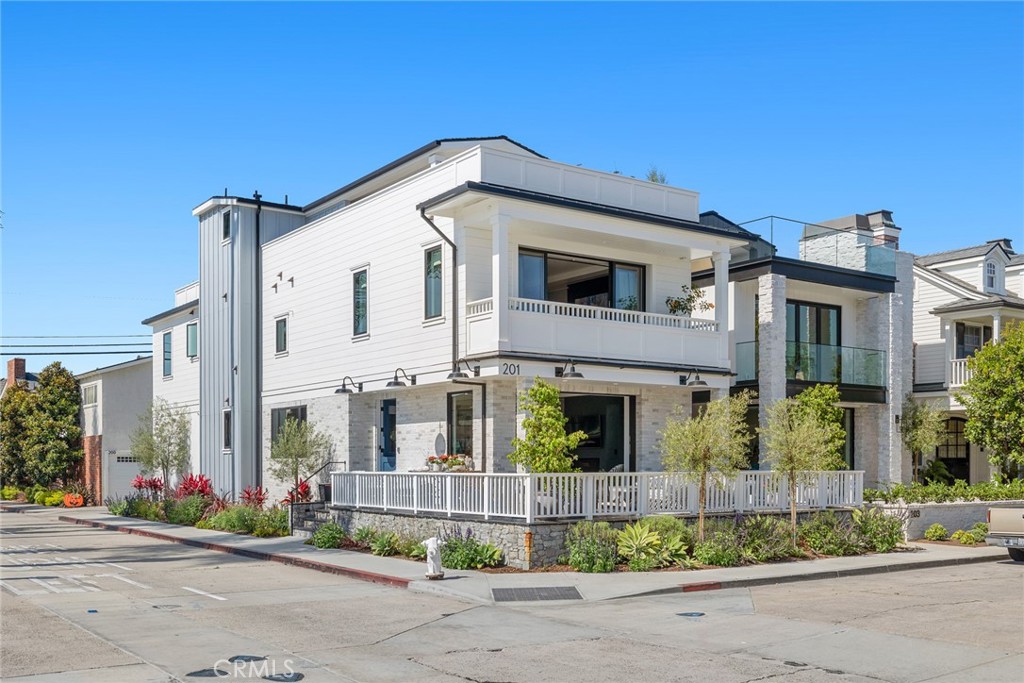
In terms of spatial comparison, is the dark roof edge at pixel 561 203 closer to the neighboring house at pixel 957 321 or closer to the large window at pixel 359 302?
the large window at pixel 359 302

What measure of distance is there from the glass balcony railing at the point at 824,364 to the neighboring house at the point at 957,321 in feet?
11.5

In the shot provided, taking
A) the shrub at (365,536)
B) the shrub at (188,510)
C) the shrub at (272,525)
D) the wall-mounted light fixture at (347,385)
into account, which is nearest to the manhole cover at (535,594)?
the shrub at (365,536)

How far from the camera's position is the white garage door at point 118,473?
41406 millimetres

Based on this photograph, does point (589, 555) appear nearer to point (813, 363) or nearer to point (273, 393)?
point (813, 363)

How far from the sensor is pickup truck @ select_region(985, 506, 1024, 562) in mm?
20406

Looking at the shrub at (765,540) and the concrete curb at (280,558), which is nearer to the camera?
the concrete curb at (280,558)

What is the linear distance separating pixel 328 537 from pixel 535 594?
26.5 feet

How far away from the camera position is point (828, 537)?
21.0 metres

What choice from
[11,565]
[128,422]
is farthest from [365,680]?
[128,422]

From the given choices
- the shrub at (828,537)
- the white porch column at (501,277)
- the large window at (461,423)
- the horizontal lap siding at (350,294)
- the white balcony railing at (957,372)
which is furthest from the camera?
the white balcony railing at (957,372)

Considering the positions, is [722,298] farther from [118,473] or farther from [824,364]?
[118,473]

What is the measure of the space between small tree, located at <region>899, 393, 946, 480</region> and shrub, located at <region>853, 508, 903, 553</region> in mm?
7380

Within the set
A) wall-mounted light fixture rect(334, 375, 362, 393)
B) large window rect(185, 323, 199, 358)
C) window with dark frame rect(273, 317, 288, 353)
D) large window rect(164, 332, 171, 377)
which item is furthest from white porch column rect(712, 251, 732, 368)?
large window rect(164, 332, 171, 377)

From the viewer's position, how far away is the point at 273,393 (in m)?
30.3
